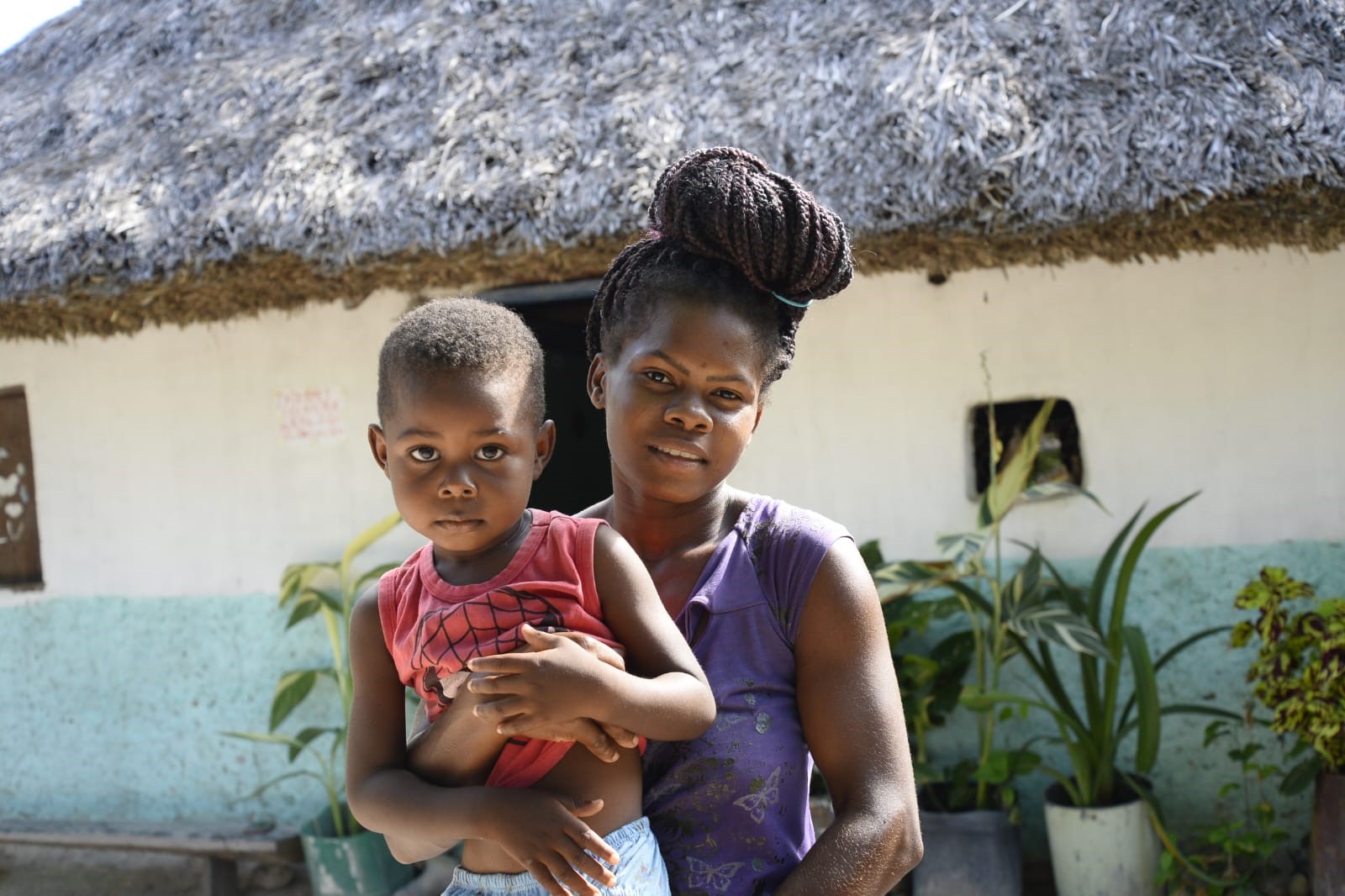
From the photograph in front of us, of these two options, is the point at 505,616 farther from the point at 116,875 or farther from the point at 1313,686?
the point at 116,875

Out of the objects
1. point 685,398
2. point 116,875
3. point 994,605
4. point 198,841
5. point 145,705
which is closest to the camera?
point 685,398

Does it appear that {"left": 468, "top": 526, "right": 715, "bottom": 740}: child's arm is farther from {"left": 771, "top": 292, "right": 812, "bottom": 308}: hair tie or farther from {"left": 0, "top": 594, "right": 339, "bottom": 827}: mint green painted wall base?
{"left": 0, "top": 594, "right": 339, "bottom": 827}: mint green painted wall base

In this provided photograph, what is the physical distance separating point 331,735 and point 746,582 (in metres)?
3.79

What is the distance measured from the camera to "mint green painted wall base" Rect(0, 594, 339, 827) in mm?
4957

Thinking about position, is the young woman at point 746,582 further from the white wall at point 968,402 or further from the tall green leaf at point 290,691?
the tall green leaf at point 290,691

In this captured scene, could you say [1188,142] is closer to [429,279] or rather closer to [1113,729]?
[1113,729]

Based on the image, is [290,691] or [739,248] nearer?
[739,248]

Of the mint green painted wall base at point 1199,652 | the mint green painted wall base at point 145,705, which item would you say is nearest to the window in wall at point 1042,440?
the mint green painted wall base at point 1199,652

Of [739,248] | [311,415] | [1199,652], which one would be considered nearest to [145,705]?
[311,415]

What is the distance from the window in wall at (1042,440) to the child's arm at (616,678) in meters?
3.02

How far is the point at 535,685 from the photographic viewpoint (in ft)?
3.88

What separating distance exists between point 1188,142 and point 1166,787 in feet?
6.97

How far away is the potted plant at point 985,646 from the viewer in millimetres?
3674

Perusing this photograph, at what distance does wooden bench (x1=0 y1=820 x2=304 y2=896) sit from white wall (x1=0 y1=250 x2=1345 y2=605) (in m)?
0.99
